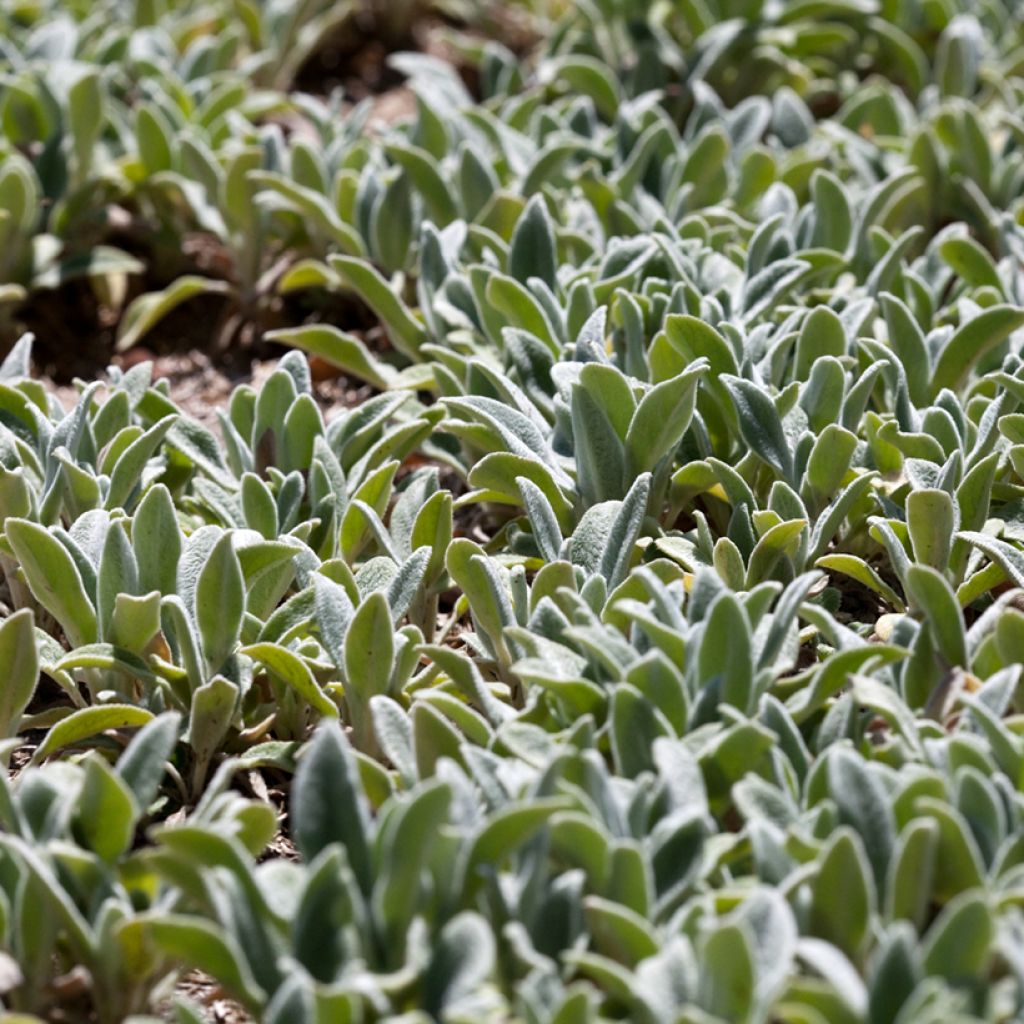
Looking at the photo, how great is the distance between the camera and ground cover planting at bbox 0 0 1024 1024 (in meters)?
1.81

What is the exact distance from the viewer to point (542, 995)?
68.1 inches

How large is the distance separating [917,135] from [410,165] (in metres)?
1.26

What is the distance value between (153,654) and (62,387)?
155cm

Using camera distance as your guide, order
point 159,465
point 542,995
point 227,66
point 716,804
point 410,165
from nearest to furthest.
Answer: point 542,995 → point 716,804 → point 159,465 → point 410,165 → point 227,66

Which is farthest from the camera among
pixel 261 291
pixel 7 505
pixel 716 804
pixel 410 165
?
pixel 261 291

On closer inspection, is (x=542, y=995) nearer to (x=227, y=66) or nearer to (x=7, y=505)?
(x=7, y=505)

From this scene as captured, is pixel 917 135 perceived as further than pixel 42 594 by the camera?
Yes

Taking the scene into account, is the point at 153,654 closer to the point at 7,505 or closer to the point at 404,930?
the point at 7,505

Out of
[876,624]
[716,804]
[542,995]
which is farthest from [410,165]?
[542,995]

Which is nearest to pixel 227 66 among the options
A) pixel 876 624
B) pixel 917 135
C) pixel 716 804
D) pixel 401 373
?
pixel 401 373

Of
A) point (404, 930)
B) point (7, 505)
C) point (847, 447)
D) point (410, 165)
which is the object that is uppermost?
point (410, 165)

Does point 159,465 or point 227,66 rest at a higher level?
point 227,66

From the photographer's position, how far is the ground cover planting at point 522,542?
1.81 meters

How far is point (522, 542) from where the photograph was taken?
2732 mm
